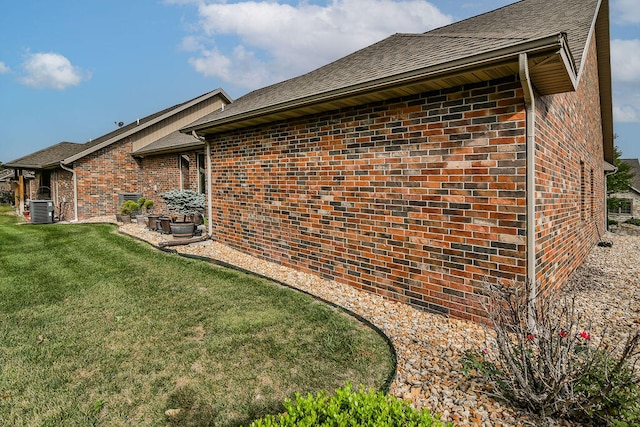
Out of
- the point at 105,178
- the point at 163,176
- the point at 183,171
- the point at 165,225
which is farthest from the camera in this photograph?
the point at 105,178

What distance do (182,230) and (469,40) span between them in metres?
8.01

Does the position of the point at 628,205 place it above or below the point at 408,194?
below

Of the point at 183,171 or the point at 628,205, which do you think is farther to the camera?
the point at 628,205

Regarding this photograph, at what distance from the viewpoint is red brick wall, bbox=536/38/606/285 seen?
4.15 metres

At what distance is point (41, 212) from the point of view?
52.0 feet

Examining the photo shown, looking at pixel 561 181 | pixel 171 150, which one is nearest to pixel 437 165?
pixel 561 181

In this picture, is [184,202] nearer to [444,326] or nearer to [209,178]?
[209,178]

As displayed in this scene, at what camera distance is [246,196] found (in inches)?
293

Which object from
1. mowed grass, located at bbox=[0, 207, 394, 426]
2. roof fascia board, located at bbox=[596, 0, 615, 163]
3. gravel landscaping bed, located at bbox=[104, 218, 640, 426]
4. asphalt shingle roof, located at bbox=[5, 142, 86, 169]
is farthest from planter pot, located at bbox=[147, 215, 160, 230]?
roof fascia board, located at bbox=[596, 0, 615, 163]

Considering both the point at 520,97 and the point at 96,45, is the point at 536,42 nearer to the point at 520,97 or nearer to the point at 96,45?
the point at 520,97

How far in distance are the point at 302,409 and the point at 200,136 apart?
8.10 m

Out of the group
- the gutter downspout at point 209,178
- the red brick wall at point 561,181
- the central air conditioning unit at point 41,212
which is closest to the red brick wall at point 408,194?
the red brick wall at point 561,181

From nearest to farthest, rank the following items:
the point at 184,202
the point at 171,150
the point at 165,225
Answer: the point at 165,225 < the point at 184,202 < the point at 171,150

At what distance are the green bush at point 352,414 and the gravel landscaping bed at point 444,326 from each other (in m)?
1.01
